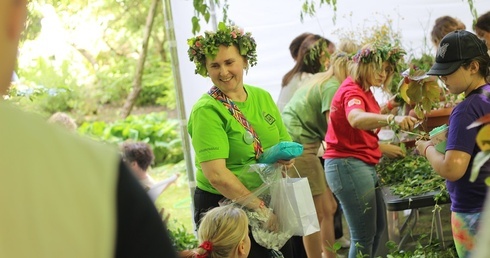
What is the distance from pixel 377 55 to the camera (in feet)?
15.4

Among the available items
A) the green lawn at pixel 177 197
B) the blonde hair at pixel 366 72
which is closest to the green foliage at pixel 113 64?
the green lawn at pixel 177 197

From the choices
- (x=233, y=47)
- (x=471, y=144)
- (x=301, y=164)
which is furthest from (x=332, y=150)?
(x=471, y=144)

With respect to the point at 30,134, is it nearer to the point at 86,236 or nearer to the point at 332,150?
the point at 86,236

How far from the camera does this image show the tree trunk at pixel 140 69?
1290 centimetres

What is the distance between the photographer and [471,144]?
122 inches

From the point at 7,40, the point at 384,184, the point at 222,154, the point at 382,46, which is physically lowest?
the point at 384,184

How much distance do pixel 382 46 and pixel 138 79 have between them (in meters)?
8.86

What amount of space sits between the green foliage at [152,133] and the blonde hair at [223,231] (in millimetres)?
8103

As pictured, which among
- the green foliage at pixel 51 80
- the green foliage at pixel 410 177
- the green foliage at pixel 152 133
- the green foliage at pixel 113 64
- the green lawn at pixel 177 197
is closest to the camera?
the green foliage at pixel 410 177

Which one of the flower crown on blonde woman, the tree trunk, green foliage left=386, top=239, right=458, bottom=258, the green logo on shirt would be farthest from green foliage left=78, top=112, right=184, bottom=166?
green foliage left=386, top=239, right=458, bottom=258

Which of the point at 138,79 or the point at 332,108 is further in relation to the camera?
the point at 138,79

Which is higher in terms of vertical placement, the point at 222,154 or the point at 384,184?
the point at 222,154

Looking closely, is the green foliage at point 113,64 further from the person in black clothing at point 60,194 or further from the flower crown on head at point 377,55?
the person in black clothing at point 60,194

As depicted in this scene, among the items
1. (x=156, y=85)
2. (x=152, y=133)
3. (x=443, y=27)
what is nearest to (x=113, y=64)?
(x=156, y=85)
